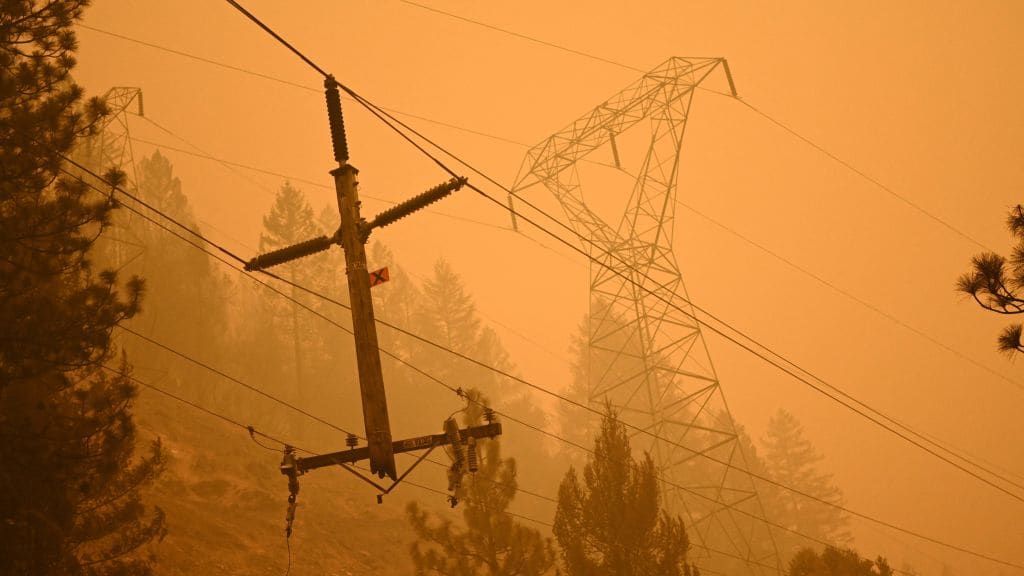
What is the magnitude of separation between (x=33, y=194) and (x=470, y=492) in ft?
36.1

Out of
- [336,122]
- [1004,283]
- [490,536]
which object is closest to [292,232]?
[490,536]

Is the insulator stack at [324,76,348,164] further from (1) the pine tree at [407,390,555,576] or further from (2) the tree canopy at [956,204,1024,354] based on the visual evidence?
(1) the pine tree at [407,390,555,576]

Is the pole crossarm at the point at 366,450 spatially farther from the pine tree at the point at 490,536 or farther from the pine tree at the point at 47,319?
the pine tree at the point at 490,536

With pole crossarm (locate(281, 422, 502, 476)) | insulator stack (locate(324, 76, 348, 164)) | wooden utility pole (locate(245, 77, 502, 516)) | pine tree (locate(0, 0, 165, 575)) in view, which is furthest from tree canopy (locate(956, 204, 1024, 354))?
pine tree (locate(0, 0, 165, 575))

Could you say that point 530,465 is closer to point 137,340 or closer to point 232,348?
point 232,348

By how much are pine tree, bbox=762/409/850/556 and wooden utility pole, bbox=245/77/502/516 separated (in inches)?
1566

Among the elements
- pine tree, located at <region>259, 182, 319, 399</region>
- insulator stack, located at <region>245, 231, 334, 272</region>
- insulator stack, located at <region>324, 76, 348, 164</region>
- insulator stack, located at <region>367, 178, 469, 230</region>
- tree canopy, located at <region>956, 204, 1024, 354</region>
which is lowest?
tree canopy, located at <region>956, 204, 1024, 354</region>

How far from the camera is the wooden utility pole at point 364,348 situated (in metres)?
7.29

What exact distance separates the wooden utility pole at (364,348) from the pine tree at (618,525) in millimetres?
7792

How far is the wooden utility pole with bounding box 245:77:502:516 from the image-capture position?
7.29 m

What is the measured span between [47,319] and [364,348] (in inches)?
245

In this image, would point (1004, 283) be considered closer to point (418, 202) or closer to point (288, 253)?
point (418, 202)

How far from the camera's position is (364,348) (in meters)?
7.43


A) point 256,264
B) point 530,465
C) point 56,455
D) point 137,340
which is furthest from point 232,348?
point 256,264
